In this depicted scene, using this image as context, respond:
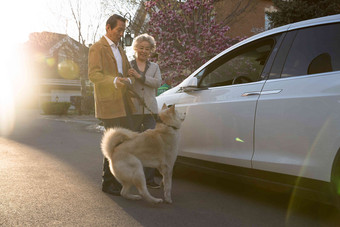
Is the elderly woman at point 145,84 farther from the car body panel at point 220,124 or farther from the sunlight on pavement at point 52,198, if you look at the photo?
the sunlight on pavement at point 52,198

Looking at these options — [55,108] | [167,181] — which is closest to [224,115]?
[167,181]

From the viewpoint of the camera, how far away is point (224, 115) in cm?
409

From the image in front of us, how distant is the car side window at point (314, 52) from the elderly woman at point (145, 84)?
1914 mm

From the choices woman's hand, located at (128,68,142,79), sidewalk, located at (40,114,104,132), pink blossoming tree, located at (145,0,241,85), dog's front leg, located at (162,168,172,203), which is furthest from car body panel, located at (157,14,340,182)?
sidewalk, located at (40,114,104,132)

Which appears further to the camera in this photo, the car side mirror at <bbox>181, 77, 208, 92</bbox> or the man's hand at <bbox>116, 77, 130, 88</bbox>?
the car side mirror at <bbox>181, 77, 208, 92</bbox>

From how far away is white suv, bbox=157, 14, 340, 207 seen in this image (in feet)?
9.94

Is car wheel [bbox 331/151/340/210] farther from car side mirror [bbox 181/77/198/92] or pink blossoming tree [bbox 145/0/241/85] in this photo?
pink blossoming tree [bbox 145/0/241/85]

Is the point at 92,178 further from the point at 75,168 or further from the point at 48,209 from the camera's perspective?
the point at 48,209

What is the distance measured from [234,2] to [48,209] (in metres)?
18.7

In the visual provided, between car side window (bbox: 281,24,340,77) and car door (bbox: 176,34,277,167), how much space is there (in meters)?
0.34

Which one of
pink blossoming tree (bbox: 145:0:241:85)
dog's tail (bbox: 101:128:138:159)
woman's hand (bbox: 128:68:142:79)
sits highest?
pink blossoming tree (bbox: 145:0:241:85)

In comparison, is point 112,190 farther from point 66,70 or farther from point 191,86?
point 66,70

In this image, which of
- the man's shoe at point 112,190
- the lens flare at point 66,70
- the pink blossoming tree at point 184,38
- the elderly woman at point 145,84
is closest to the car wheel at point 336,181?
the elderly woman at point 145,84

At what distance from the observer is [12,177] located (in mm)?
5398
